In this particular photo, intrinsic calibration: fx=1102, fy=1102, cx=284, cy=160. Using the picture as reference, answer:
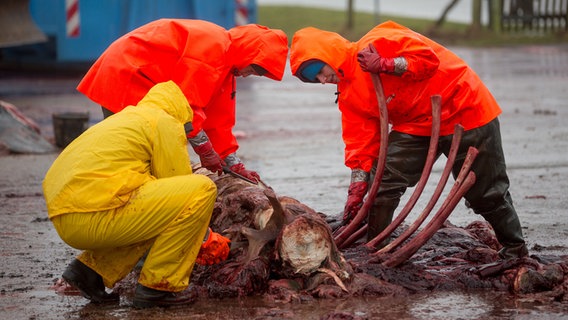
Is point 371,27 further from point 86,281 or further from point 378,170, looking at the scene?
point 86,281

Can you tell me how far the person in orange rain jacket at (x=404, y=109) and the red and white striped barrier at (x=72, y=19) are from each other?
10173 millimetres

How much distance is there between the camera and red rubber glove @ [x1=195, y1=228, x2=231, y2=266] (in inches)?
221

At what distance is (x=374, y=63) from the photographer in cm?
562

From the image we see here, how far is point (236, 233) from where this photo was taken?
588 centimetres

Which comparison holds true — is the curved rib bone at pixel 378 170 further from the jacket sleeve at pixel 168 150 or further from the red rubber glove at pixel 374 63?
the jacket sleeve at pixel 168 150

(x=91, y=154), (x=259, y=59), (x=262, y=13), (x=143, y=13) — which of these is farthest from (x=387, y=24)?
(x=262, y=13)

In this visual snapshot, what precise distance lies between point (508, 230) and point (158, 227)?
2.01 m

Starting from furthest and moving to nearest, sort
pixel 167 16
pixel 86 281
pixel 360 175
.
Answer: pixel 167 16
pixel 360 175
pixel 86 281

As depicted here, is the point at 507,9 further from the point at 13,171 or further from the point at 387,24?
the point at 387,24

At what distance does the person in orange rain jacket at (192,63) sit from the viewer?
631 cm

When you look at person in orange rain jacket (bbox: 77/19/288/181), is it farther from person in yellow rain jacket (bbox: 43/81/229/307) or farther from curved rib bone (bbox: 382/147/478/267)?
curved rib bone (bbox: 382/147/478/267)

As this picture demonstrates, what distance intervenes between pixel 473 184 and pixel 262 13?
19942 millimetres

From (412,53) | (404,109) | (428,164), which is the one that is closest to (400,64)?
(412,53)

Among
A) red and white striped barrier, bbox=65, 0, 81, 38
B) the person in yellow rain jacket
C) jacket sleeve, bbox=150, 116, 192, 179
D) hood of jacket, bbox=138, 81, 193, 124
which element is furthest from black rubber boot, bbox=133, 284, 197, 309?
red and white striped barrier, bbox=65, 0, 81, 38
